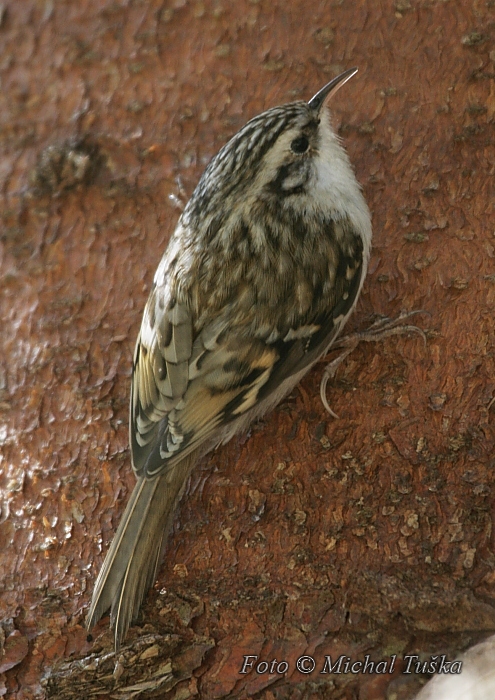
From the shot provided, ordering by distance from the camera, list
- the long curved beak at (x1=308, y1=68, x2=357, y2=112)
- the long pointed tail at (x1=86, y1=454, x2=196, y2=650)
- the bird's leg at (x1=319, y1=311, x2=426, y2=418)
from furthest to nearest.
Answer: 1. the long curved beak at (x1=308, y1=68, x2=357, y2=112)
2. the bird's leg at (x1=319, y1=311, x2=426, y2=418)
3. the long pointed tail at (x1=86, y1=454, x2=196, y2=650)

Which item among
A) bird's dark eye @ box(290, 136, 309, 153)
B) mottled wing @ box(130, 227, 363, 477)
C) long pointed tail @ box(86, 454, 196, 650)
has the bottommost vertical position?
long pointed tail @ box(86, 454, 196, 650)

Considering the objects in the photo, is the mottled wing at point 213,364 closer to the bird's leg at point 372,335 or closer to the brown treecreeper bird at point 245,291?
the brown treecreeper bird at point 245,291

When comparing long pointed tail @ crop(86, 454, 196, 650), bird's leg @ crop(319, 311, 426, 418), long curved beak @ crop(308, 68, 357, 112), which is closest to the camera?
long pointed tail @ crop(86, 454, 196, 650)

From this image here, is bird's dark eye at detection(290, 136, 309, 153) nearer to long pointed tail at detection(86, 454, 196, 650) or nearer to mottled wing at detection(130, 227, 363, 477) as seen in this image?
mottled wing at detection(130, 227, 363, 477)

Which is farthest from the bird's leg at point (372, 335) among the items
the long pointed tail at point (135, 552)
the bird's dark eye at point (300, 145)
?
the bird's dark eye at point (300, 145)

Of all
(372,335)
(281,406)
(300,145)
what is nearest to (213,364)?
(281,406)

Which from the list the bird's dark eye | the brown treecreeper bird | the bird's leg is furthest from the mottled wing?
the bird's dark eye

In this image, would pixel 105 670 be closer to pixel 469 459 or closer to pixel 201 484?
pixel 201 484
